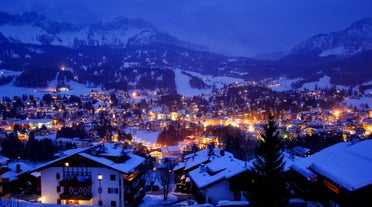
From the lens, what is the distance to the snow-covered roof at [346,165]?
1242cm

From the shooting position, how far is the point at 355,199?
12.6 m

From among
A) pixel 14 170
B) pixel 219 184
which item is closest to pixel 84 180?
pixel 219 184

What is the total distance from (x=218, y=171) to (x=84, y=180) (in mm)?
9142

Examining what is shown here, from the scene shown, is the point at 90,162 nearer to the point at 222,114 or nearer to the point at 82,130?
the point at 82,130

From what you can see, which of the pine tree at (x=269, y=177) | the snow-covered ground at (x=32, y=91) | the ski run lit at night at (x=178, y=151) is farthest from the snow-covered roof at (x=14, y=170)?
the snow-covered ground at (x=32, y=91)

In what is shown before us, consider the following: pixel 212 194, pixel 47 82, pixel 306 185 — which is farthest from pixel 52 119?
pixel 306 185

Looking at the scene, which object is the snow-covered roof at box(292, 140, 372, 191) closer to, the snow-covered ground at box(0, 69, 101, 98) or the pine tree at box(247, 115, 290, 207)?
the pine tree at box(247, 115, 290, 207)

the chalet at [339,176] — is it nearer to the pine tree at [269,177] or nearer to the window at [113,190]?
the pine tree at [269,177]

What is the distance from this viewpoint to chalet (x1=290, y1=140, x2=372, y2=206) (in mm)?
12461

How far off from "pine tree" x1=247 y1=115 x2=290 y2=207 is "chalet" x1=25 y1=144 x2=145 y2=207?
1297cm

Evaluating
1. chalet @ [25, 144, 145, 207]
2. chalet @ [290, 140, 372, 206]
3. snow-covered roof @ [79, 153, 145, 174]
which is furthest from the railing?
chalet @ [290, 140, 372, 206]

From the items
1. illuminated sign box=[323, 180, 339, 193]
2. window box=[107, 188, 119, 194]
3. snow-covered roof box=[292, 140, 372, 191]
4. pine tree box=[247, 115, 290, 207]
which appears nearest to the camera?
snow-covered roof box=[292, 140, 372, 191]

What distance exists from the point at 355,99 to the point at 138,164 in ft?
521

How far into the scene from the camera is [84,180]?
1035 inches
